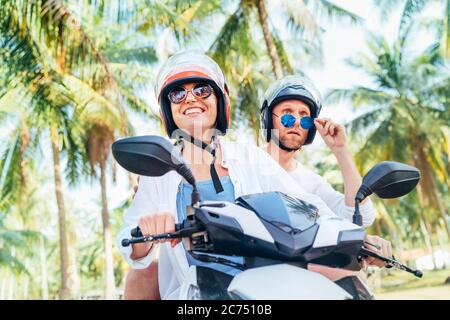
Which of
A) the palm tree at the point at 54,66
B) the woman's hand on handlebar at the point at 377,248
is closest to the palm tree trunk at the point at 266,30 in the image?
the palm tree at the point at 54,66

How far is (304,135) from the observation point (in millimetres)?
3584

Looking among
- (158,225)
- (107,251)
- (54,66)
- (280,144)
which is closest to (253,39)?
(54,66)

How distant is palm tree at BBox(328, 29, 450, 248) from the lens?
74.8 ft

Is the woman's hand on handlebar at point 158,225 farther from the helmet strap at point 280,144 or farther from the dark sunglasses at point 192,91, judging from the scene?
the helmet strap at point 280,144

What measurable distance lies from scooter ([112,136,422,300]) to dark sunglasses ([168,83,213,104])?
0.71 m

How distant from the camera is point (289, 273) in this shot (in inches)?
59.6

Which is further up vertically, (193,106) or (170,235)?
(193,106)

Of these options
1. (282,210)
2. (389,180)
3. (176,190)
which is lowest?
(282,210)

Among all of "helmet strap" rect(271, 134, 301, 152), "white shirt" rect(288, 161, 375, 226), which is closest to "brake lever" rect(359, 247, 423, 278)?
"white shirt" rect(288, 161, 375, 226)

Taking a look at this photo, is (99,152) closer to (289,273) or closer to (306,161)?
(289,273)

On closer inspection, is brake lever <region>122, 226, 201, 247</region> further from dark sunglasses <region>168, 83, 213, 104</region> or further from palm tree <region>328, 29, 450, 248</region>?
palm tree <region>328, 29, 450, 248</region>

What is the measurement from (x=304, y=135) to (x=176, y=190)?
63.0 inches

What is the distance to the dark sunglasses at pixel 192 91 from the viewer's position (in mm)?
2322

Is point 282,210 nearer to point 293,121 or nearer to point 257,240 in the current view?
point 257,240
